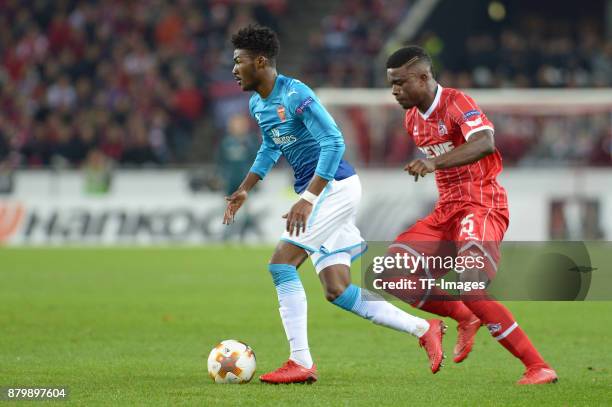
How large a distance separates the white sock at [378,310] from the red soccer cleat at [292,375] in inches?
19.1

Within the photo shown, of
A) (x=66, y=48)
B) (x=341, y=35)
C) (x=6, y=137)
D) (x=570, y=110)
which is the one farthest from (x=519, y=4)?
(x=6, y=137)

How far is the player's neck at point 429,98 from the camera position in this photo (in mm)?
7105

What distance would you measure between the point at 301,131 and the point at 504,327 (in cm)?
173

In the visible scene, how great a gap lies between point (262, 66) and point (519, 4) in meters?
22.9

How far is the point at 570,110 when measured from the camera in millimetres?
21906

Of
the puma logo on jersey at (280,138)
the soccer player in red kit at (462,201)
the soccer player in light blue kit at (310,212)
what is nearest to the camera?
the soccer player in red kit at (462,201)

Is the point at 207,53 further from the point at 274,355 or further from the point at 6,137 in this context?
the point at 274,355

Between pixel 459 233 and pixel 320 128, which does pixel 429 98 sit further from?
pixel 459 233

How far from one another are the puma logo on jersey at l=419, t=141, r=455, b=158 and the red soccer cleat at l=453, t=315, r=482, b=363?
110 cm

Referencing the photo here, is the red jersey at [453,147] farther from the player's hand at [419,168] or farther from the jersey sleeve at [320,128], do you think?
the player's hand at [419,168]

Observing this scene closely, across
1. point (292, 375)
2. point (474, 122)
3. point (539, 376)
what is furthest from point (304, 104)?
point (539, 376)

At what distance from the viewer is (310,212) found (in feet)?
22.5

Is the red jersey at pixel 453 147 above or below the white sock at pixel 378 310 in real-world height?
above

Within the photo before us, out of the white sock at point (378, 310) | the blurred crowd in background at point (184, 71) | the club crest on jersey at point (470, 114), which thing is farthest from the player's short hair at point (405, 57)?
the blurred crowd in background at point (184, 71)
